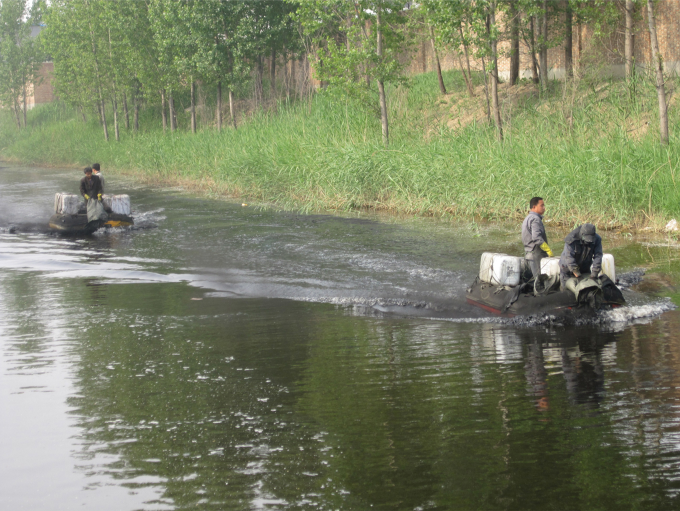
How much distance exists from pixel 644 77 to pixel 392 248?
10.3 m

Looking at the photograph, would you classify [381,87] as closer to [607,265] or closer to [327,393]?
[607,265]

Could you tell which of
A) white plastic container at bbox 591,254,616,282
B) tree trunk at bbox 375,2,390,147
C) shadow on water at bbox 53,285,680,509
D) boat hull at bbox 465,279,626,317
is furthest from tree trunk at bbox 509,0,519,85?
shadow on water at bbox 53,285,680,509

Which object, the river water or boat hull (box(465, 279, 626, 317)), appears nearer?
the river water

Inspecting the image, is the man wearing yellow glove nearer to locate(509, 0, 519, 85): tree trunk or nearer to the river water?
the river water

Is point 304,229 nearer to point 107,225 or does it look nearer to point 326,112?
point 107,225

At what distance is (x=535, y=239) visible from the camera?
31.9 feet

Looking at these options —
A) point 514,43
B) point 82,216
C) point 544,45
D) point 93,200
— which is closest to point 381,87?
point 544,45

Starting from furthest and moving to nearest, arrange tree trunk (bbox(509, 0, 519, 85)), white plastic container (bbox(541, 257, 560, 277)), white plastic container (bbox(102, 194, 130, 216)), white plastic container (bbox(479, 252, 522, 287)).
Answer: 1. tree trunk (bbox(509, 0, 519, 85))
2. white plastic container (bbox(102, 194, 130, 216))
3. white plastic container (bbox(479, 252, 522, 287))
4. white plastic container (bbox(541, 257, 560, 277))

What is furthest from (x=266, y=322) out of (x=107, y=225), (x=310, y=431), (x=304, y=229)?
(x=107, y=225)

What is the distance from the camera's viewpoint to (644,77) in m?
19.2

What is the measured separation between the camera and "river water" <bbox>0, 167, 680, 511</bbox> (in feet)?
15.3

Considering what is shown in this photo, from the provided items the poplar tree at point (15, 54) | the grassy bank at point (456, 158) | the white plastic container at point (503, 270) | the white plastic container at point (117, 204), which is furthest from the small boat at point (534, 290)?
the poplar tree at point (15, 54)

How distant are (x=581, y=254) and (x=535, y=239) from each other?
2.56ft

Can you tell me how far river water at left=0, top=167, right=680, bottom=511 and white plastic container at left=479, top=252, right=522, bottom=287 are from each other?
22.5 inches
